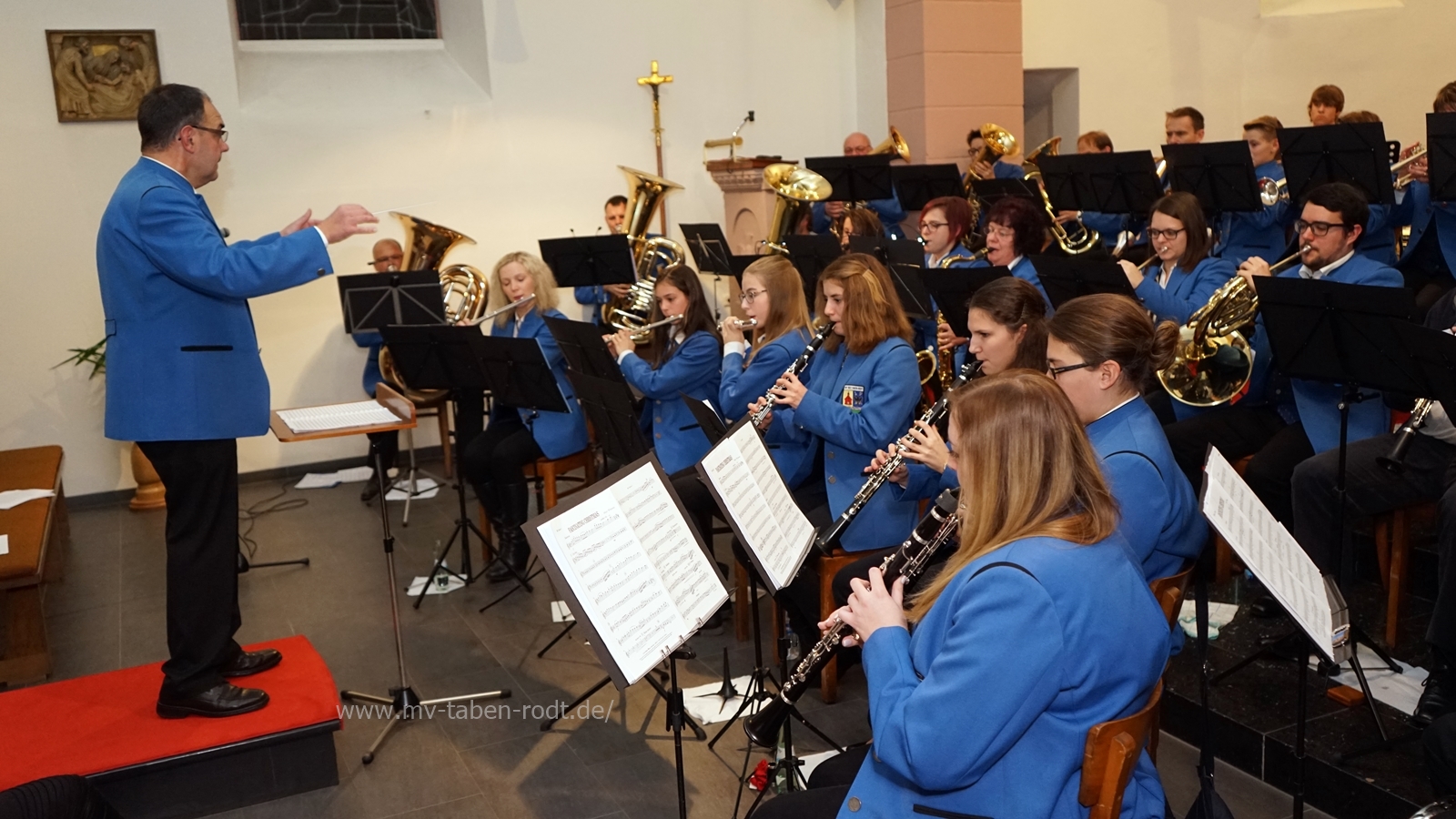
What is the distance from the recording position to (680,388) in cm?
501

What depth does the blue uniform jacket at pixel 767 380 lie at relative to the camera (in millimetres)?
4426

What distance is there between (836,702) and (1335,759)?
1.53 meters

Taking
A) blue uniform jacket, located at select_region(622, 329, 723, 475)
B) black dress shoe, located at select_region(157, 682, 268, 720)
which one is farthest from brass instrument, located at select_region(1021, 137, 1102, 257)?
black dress shoe, located at select_region(157, 682, 268, 720)

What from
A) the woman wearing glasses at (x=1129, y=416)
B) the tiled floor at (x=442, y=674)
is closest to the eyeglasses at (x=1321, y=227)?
the woman wearing glasses at (x=1129, y=416)

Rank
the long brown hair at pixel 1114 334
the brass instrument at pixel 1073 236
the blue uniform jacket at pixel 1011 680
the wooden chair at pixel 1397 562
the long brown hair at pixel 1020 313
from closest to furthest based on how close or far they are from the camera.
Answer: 1. the blue uniform jacket at pixel 1011 680
2. the long brown hair at pixel 1114 334
3. the long brown hair at pixel 1020 313
4. the wooden chair at pixel 1397 562
5. the brass instrument at pixel 1073 236

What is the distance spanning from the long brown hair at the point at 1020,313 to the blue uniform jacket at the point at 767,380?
1110 millimetres

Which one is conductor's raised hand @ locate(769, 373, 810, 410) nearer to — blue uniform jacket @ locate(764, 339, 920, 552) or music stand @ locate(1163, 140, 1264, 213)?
blue uniform jacket @ locate(764, 339, 920, 552)

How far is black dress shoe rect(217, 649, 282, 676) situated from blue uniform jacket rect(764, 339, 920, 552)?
195 cm

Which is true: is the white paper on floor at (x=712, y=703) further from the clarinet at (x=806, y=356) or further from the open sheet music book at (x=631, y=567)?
the open sheet music book at (x=631, y=567)

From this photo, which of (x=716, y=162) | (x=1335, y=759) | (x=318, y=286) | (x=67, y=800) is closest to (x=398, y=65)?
(x=318, y=286)

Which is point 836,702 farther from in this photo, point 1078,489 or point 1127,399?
point 1078,489

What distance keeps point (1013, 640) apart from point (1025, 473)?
310mm

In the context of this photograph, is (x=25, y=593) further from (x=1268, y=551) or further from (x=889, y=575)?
(x=1268, y=551)

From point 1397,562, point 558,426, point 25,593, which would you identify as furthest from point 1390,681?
point 25,593
